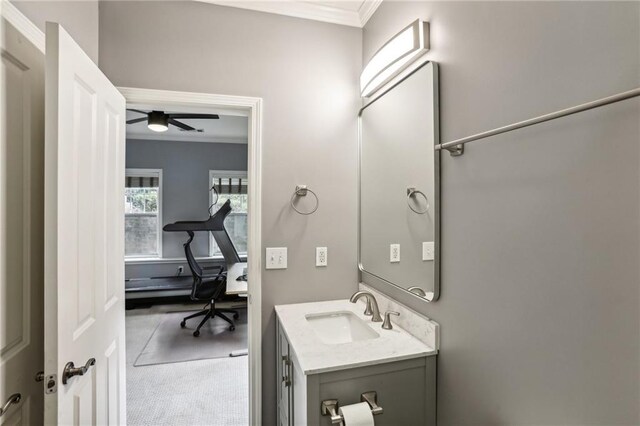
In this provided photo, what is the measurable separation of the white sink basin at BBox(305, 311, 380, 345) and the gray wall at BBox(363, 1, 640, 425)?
0.52 metres

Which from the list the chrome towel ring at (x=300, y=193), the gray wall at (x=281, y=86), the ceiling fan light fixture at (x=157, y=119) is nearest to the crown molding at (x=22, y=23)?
the gray wall at (x=281, y=86)

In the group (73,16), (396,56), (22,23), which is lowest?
(22,23)

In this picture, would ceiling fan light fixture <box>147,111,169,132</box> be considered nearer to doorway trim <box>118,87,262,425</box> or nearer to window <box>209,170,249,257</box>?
doorway trim <box>118,87,262,425</box>

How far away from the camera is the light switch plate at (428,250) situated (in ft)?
4.41

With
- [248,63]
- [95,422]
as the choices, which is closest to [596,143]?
[248,63]

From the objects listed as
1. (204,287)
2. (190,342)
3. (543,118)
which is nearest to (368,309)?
(543,118)

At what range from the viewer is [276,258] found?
6.12 feet

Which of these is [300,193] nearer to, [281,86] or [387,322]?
[281,86]

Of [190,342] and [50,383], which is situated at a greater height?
[50,383]

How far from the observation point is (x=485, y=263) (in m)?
1.08

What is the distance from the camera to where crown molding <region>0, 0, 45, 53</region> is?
0.97 m

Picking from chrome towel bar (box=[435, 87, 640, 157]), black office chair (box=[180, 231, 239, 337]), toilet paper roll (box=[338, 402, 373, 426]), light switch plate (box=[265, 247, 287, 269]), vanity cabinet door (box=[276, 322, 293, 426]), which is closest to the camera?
chrome towel bar (box=[435, 87, 640, 157])

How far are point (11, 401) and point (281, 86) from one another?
1.79 meters

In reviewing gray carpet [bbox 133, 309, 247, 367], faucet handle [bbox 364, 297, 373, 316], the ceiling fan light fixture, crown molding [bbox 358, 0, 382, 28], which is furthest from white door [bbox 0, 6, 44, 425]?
the ceiling fan light fixture
